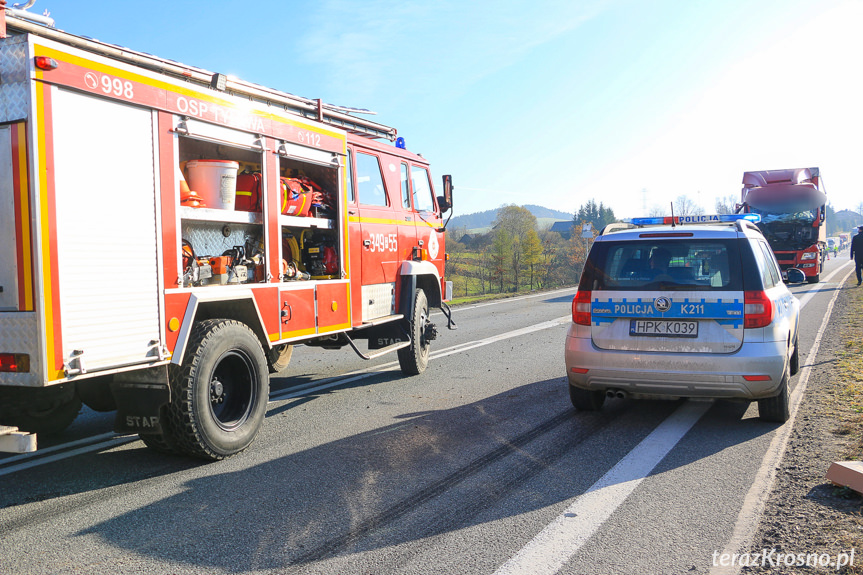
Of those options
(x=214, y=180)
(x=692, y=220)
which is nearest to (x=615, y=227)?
(x=692, y=220)

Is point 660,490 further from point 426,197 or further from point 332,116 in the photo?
point 426,197

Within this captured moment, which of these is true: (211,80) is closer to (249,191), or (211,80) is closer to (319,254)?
(249,191)

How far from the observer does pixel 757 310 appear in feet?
17.2

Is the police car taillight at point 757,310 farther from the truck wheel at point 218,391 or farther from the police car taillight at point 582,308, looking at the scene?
the truck wheel at point 218,391

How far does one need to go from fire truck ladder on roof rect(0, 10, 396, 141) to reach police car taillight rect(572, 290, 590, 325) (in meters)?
3.33

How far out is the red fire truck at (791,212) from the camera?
2488cm

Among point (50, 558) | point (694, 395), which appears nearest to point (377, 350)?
point (694, 395)

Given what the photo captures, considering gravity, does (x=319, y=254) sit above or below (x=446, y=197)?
below

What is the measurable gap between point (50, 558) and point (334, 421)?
A: 294 centimetres

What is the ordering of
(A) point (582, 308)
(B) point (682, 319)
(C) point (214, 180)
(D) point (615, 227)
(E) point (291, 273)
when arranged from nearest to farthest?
(C) point (214, 180) < (B) point (682, 319) < (A) point (582, 308) < (E) point (291, 273) < (D) point (615, 227)

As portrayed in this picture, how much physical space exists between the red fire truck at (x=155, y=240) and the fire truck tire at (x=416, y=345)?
1.42 meters

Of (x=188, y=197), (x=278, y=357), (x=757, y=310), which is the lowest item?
(x=278, y=357)

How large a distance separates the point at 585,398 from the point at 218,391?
3301 mm

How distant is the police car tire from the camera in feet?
19.8
